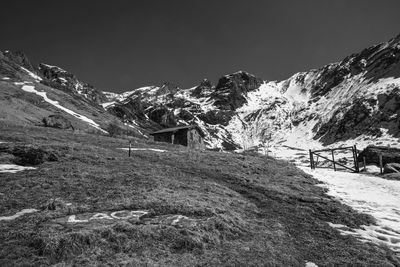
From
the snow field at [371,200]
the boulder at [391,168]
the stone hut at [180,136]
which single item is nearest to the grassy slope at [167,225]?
the snow field at [371,200]

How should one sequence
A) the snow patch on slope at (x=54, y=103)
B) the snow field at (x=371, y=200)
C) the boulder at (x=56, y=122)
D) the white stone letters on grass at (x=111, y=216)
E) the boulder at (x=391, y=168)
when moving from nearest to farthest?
1. the white stone letters on grass at (x=111, y=216)
2. the snow field at (x=371, y=200)
3. the boulder at (x=391, y=168)
4. the boulder at (x=56, y=122)
5. the snow patch on slope at (x=54, y=103)

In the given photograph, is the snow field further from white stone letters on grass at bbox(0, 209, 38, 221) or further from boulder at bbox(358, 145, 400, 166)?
boulder at bbox(358, 145, 400, 166)

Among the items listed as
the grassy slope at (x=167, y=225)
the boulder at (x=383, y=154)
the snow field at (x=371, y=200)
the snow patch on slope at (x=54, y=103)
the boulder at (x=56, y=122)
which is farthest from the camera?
the snow patch on slope at (x=54, y=103)

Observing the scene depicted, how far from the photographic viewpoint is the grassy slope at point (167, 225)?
8.41 meters

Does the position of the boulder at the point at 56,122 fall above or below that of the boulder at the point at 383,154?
above

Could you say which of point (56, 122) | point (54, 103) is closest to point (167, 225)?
point (56, 122)

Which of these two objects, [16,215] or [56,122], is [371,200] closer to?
[16,215]

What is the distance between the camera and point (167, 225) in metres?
10.2

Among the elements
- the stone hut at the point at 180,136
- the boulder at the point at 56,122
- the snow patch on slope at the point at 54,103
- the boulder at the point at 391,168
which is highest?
the snow patch on slope at the point at 54,103

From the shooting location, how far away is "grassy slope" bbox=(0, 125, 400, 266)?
841cm

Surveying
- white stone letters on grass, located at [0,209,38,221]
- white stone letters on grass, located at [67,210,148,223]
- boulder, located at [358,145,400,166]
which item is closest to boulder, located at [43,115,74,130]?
white stone letters on grass, located at [0,209,38,221]

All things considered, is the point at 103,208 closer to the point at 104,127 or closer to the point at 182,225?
the point at 182,225

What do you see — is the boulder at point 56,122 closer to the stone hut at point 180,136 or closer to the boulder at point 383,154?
the stone hut at point 180,136

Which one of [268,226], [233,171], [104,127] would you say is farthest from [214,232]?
[104,127]
